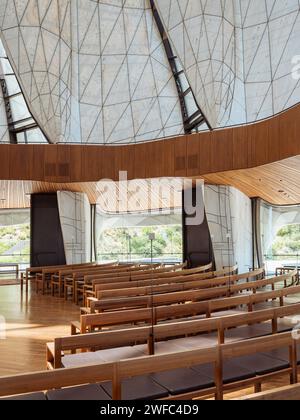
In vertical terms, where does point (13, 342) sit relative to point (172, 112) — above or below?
below

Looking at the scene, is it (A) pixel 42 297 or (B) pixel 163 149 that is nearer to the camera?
(A) pixel 42 297

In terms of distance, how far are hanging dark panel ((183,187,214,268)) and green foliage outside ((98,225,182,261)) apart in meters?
8.65

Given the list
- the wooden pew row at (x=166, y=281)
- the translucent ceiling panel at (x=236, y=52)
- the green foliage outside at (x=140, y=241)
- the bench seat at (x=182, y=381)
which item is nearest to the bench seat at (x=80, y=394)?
the bench seat at (x=182, y=381)

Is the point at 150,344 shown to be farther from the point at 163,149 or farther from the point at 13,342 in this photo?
the point at 163,149

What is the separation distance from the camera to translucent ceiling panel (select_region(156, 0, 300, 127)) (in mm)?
10531

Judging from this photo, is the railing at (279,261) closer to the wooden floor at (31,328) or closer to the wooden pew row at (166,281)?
the wooden pew row at (166,281)

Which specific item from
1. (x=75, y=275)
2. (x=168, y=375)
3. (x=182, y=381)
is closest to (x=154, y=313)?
(x=168, y=375)

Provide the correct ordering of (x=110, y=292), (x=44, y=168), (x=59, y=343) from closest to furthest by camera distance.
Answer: (x=59, y=343) → (x=110, y=292) → (x=44, y=168)

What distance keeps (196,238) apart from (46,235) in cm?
617

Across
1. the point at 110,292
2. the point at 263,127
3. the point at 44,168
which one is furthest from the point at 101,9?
the point at 110,292

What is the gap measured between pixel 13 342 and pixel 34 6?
12176mm

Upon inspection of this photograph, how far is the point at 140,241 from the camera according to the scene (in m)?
26.4

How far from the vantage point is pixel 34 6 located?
46.4 ft

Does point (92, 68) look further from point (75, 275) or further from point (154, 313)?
point (154, 313)
